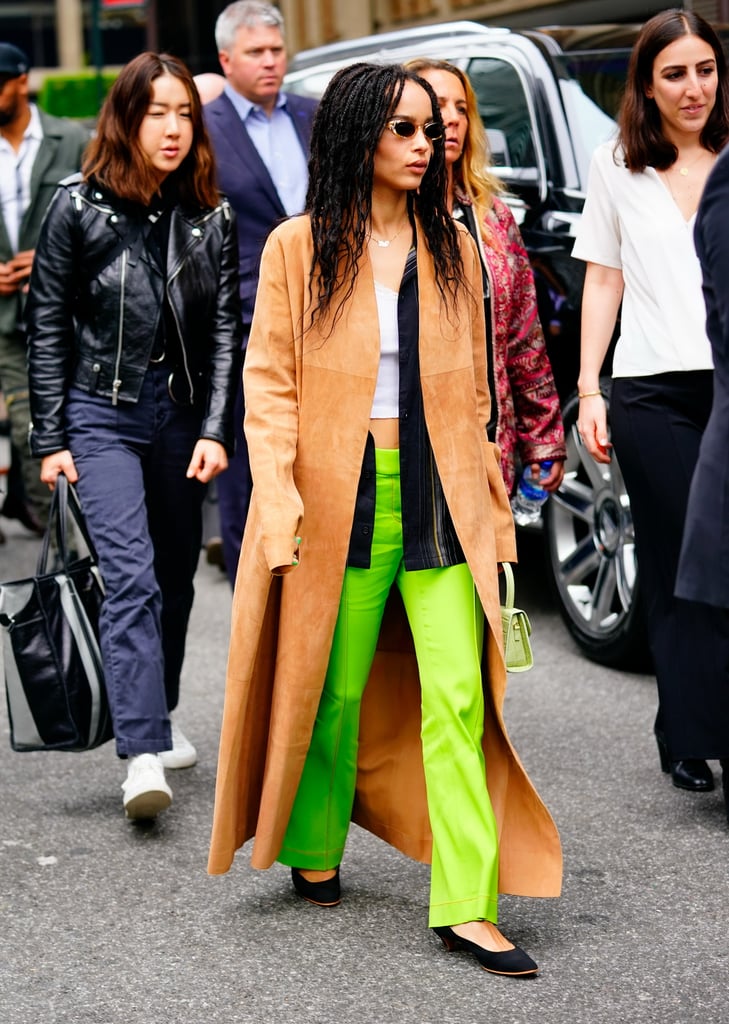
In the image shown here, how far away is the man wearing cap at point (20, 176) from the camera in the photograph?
7.80 meters

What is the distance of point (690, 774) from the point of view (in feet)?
16.5

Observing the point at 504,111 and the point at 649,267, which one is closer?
the point at 649,267

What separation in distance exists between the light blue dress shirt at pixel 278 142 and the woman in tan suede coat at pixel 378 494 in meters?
2.50

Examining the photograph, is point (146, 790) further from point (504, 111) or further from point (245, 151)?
point (504, 111)

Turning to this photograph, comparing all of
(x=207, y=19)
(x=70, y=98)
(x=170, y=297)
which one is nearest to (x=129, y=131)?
(x=170, y=297)

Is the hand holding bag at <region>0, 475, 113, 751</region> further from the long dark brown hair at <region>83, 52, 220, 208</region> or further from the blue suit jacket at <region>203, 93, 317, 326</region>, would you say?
the blue suit jacket at <region>203, 93, 317, 326</region>

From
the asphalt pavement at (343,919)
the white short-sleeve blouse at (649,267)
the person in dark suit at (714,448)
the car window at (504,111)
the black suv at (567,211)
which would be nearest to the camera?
the person in dark suit at (714,448)

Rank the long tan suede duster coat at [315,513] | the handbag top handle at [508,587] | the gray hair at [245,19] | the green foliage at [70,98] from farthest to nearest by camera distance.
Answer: the green foliage at [70,98] → the gray hair at [245,19] → the handbag top handle at [508,587] → the long tan suede duster coat at [315,513]

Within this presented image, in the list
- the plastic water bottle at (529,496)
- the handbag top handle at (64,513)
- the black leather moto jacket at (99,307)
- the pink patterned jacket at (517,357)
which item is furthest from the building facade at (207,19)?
the plastic water bottle at (529,496)

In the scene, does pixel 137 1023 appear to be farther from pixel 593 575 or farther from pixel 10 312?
pixel 10 312

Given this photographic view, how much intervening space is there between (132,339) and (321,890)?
1.66 meters

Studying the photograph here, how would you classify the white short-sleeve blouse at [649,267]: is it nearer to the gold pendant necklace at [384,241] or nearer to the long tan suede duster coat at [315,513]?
the long tan suede duster coat at [315,513]

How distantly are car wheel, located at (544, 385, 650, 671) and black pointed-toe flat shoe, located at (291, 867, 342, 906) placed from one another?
214 centimetres

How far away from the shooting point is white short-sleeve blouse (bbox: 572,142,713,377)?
468cm
